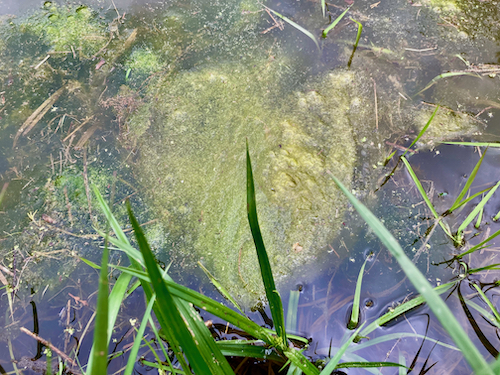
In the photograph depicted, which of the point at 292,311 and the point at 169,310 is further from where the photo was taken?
the point at 292,311

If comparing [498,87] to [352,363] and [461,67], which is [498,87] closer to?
[461,67]

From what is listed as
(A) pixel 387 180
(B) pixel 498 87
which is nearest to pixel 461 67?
(B) pixel 498 87

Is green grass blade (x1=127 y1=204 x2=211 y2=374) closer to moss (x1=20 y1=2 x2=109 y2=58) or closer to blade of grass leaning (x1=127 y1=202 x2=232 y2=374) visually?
blade of grass leaning (x1=127 y1=202 x2=232 y2=374)

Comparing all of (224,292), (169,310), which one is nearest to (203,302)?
(169,310)

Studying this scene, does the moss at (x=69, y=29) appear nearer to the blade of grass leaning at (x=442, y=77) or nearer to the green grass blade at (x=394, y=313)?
the blade of grass leaning at (x=442, y=77)

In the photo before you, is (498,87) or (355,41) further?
(355,41)

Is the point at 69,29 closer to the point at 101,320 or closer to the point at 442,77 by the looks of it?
the point at 101,320
